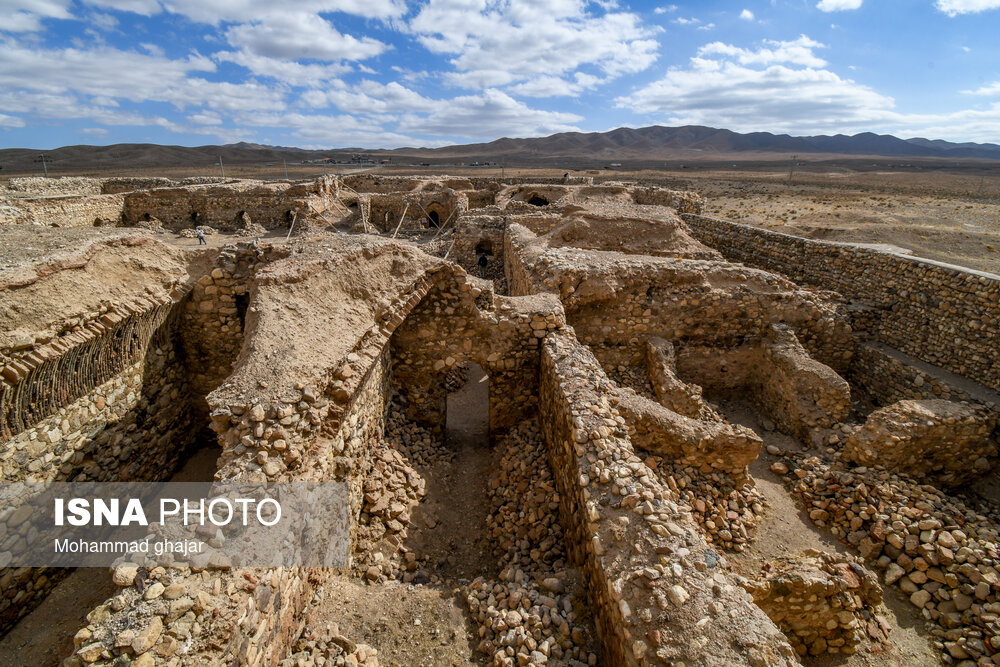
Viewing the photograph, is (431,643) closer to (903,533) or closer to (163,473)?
(163,473)

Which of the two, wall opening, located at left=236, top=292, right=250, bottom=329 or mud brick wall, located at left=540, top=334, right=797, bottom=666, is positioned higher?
wall opening, located at left=236, top=292, right=250, bottom=329

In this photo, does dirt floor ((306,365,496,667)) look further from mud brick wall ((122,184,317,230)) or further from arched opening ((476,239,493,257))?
mud brick wall ((122,184,317,230))

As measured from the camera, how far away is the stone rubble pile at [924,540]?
4871 millimetres

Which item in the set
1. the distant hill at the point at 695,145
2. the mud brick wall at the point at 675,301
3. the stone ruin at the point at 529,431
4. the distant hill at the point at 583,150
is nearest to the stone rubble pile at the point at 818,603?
the stone ruin at the point at 529,431

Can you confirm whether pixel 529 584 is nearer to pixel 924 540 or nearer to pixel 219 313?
pixel 924 540

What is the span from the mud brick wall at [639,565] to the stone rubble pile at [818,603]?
1.45 m

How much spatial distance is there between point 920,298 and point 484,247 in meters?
10.7

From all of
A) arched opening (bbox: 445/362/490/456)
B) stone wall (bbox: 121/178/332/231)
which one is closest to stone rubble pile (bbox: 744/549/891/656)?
arched opening (bbox: 445/362/490/456)

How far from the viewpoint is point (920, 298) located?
352 inches

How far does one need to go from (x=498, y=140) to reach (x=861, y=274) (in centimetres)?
14483

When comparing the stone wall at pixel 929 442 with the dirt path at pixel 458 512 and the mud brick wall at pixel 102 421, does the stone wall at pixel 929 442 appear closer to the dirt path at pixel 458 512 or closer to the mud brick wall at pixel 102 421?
the dirt path at pixel 458 512

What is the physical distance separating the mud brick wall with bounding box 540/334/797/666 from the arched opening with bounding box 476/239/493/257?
34.1ft

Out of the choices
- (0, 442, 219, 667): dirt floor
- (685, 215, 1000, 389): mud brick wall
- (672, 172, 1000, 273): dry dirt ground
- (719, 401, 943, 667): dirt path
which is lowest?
(719, 401, 943, 667): dirt path

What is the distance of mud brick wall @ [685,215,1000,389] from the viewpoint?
7.84m
